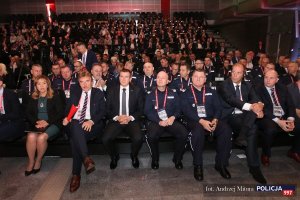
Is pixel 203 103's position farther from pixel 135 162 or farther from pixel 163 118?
pixel 135 162

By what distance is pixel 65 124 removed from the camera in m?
3.23

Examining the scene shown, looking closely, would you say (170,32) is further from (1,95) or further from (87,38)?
(1,95)

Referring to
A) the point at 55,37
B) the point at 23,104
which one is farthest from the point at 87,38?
the point at 23,104

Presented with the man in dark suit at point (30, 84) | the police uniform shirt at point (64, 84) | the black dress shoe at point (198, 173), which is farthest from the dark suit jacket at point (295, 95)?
the man in dark suit at point (30, 84)

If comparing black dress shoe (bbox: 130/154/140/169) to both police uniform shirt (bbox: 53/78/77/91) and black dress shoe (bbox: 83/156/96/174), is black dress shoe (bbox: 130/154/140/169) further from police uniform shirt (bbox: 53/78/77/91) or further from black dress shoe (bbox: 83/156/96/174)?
police uniform shirt (bbox: 53/78/77/91)

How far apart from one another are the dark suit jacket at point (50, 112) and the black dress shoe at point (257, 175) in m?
2.39

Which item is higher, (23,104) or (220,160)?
(23,104)

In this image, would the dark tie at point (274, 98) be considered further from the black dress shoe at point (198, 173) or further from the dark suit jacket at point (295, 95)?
the black dress shoe at point (198, 173)

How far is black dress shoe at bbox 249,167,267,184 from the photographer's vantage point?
114 inches

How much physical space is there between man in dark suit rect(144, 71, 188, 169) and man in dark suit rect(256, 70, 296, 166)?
1.03 meters

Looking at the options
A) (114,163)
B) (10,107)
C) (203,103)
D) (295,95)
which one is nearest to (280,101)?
(295,95)

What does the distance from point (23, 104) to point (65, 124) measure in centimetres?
91

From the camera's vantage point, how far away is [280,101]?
349cm

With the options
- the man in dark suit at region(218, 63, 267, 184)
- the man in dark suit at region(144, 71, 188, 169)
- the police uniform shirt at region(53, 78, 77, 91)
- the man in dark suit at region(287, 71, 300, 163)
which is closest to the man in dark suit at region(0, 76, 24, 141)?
the police uniform shirt at region(53, 78, 77, 91)
